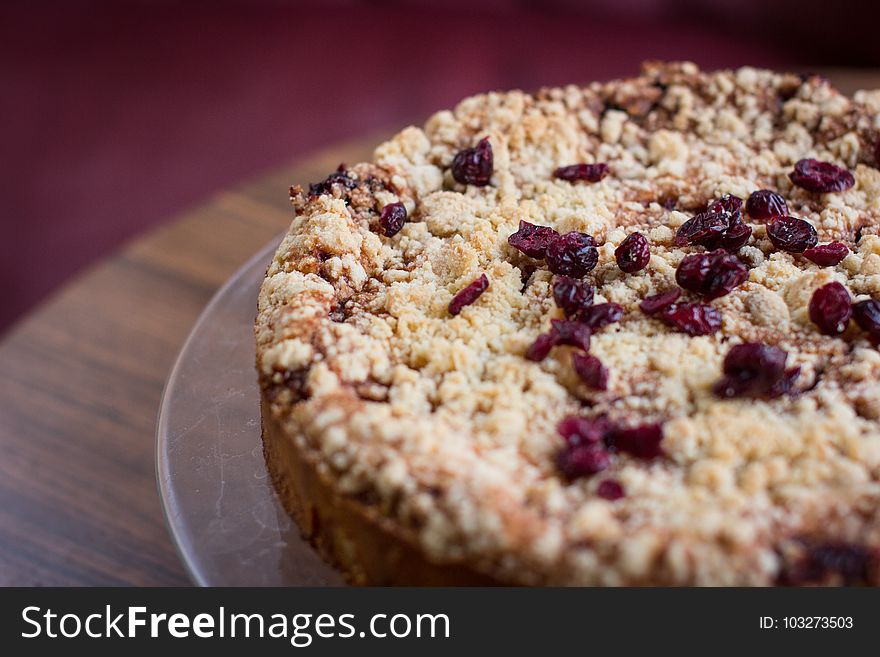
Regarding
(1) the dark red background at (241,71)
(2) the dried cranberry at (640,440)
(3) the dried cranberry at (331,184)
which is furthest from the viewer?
(1) the dark red background at (241,71)

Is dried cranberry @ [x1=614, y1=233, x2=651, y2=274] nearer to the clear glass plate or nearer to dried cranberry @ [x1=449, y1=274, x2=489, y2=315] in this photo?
dried cranberry @ [x1=449, y1=274, x2=489, y2=315]

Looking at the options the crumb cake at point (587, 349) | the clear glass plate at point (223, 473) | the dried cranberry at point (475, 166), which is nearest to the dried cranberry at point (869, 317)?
the crumb cake at point (587, 349)

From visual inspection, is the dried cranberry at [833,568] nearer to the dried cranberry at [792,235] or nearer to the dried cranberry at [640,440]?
the dried cranberry at [640,440]

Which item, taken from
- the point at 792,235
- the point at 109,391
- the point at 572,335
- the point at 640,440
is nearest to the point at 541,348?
the point at 572,335

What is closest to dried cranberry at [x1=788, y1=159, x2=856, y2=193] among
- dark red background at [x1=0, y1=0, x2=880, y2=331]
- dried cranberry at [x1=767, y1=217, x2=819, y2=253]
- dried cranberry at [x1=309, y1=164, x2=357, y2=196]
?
dried cranberry at [x1=767, y1=217, x2=819, y2=253]

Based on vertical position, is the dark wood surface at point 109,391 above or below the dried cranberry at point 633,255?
below

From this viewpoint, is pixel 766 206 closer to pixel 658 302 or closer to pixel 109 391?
pixel 658 302

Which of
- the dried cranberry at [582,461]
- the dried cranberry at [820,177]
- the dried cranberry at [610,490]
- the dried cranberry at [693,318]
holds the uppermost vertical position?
the dried cranberry at [820,177]
